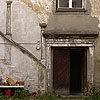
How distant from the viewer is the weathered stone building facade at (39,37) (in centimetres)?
858

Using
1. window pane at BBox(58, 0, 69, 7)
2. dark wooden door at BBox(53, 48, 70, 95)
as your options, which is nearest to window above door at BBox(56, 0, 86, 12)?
window pane at BBox(58, 0, 69, 7)

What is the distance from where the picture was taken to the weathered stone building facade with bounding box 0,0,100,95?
8.58 meters

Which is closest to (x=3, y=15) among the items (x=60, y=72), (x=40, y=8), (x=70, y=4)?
(x=40, y=8)

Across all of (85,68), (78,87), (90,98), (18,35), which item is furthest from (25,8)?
(78,87)

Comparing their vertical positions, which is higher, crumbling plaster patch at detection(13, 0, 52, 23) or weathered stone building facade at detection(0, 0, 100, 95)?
crumbling plaster patch at detection(13, 0, 52, 23)

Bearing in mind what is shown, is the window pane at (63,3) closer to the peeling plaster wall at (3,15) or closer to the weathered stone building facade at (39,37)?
the weathered stone building facade at (39,37)

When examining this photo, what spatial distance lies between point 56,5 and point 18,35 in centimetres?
191

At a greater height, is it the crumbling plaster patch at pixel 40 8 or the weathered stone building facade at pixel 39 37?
the crumbling plaster patch at pixel 40 8

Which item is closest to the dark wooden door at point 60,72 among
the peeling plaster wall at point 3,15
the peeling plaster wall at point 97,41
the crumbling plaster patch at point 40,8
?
the peeling plaster wall at point 97,41

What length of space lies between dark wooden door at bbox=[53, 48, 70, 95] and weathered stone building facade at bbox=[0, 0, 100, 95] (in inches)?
12.2

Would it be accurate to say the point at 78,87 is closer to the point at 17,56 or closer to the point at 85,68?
the point at 85,68

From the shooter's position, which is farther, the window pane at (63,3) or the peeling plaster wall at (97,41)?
the window pane at (63,3)

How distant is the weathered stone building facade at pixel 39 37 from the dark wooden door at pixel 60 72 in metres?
0.31

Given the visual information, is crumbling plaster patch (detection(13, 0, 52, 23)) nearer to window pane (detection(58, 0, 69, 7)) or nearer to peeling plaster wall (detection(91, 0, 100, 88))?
window pane (detection(58, 0, 69, 7))
